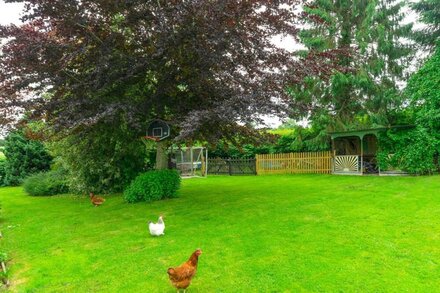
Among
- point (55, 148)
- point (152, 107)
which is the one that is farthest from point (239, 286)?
point (55, 148)

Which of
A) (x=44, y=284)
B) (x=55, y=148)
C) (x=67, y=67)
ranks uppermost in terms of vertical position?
(x=67, y=67)

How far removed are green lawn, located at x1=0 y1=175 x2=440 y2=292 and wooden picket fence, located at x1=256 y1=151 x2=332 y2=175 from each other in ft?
30.9

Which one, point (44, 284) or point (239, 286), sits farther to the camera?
point (44, 284)

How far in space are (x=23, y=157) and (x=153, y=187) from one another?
14.2m

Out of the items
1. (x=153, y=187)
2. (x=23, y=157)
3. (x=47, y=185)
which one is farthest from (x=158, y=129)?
(x=23, y=157)

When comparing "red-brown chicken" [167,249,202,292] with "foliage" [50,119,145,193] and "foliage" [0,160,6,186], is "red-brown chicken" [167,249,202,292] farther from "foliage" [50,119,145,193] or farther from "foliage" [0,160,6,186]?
"foliage" [0,160,6,186]

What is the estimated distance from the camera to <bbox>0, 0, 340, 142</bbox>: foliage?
7727 millimetres

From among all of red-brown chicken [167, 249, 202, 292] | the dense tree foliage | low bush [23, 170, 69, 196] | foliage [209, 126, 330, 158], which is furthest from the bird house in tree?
the dense tree foliage

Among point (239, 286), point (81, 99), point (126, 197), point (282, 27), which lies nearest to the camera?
point (239, 286)

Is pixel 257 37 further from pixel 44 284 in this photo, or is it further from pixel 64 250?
pixel 44 284

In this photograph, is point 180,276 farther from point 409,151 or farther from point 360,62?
point 360,62

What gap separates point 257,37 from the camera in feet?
29.2

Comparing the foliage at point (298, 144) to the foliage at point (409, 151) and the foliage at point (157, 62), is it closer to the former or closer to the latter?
the foliage at point (409, 151)

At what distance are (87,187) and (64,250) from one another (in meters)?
7.81
